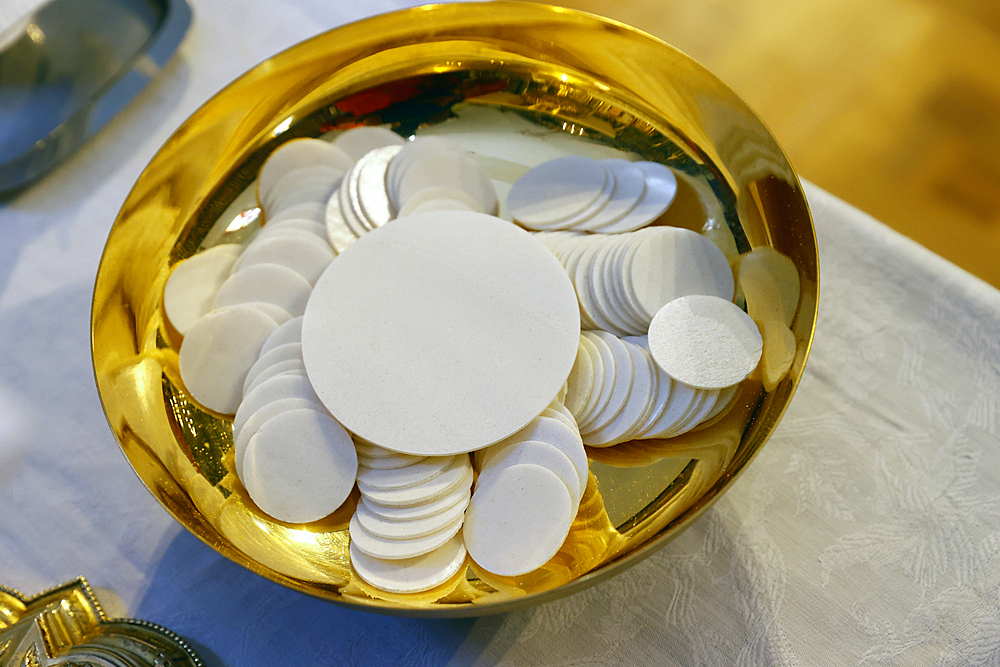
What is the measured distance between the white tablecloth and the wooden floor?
2.52 feet

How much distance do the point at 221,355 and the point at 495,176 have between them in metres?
0.43

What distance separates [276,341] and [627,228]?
455mm

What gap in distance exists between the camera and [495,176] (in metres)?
0.96

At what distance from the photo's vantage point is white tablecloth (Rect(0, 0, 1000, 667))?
31.1 inches

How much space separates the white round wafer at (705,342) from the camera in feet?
2.44

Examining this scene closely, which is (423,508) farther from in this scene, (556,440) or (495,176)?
(495,176)

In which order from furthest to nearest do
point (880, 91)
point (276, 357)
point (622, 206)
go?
1. point (880, 91)
2. point (622, 206)
3. point (276, 357)

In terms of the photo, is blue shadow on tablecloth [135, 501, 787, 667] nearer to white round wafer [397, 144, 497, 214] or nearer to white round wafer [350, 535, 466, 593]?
white round wafer [350, 535, 466, 593]

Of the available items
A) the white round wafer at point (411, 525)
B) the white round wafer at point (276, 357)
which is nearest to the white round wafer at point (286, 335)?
the white round wafer at point (276, 357)

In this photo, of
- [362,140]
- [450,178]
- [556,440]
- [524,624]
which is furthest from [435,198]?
[524,624]

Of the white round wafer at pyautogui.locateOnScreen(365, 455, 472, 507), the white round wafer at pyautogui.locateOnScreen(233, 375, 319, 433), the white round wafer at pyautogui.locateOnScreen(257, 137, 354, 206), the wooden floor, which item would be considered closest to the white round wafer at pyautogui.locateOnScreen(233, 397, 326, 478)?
the white round wafer at pyautogui.locateOnScreen(233, 375, 319, 433)

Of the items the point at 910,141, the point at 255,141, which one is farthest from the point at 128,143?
the point at 910,141

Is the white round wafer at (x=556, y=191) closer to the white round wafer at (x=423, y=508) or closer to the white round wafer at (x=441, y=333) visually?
the white round wafer at (x=441, y=333)

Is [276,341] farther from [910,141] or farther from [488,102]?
[910,141]
